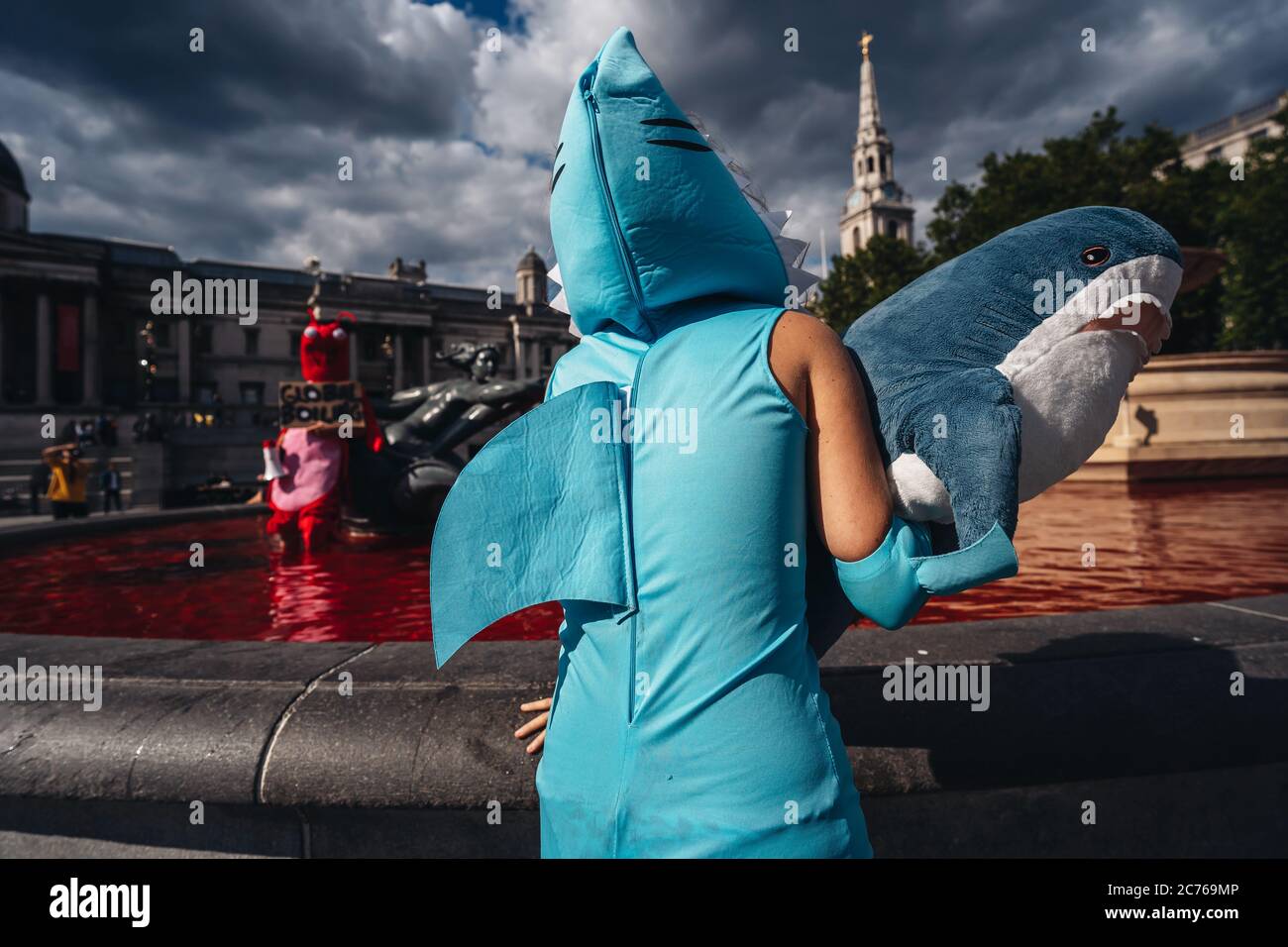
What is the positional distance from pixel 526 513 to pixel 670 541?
0.28 m

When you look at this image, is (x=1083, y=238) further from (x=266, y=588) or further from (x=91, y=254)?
(x=91, y=254)

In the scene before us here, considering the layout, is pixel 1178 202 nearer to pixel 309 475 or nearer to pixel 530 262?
pixel 309 475

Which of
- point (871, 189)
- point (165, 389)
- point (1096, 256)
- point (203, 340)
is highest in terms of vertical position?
point (871, 189)

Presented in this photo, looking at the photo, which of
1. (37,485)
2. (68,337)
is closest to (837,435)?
(37,485)

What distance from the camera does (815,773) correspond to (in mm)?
1128

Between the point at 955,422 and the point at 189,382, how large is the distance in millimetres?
58883

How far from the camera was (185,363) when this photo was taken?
49938 mm

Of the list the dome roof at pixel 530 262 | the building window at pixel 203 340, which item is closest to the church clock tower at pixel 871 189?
the dome roof at pixel 530 262

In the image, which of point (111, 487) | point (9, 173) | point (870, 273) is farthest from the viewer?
point (9, 173)

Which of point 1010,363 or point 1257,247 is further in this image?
point 1257,247

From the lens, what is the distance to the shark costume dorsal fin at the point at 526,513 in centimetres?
130
